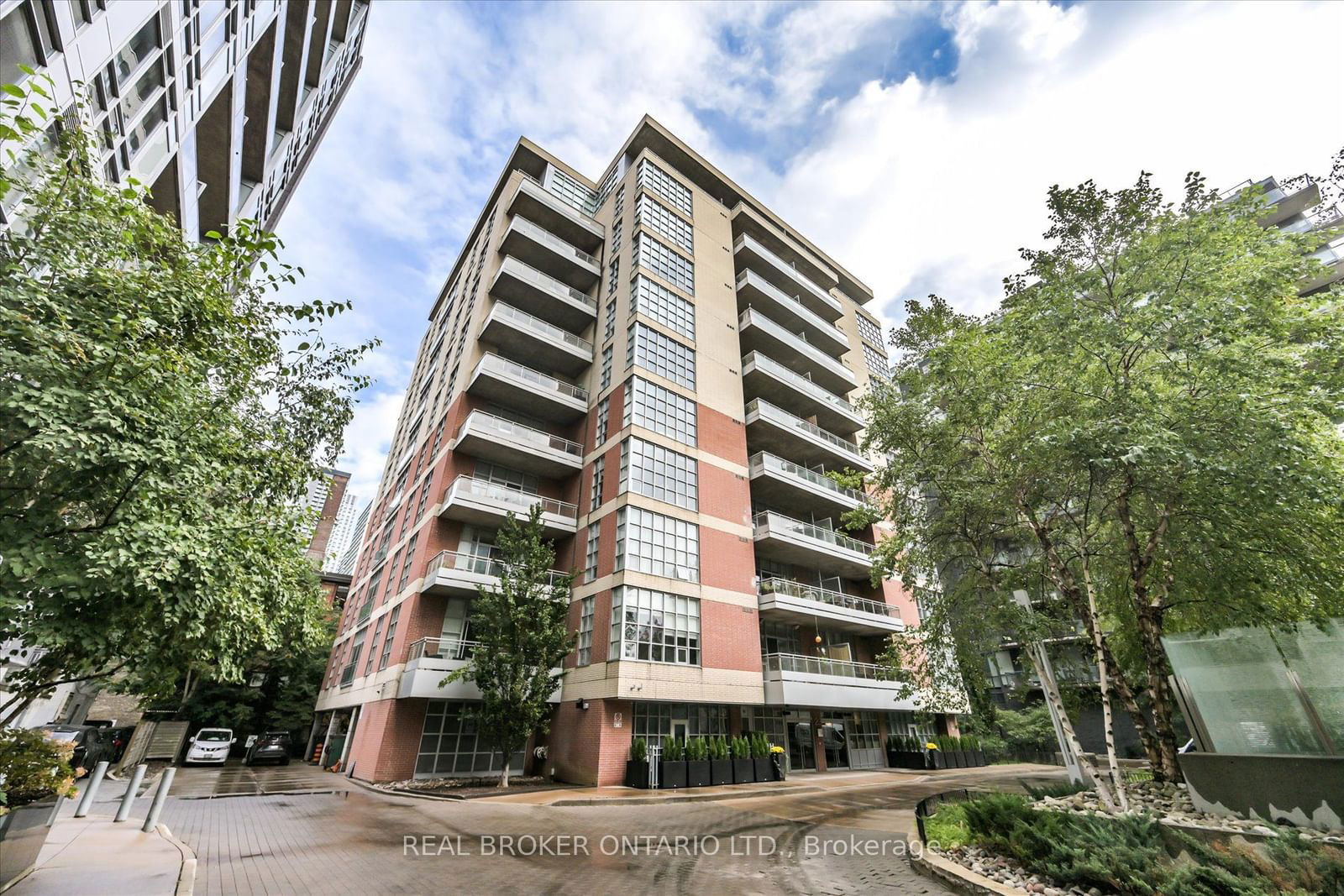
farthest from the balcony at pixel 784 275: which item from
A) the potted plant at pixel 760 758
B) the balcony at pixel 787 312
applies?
the potted plant at pixel 760 758

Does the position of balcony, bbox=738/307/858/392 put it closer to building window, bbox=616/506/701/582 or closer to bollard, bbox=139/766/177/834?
building window, bbox=616/506/701/582

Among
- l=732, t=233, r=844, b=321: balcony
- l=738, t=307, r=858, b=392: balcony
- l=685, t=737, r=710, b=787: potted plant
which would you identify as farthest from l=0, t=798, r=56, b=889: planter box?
l=732, t=233, r=844, b=321: balcony

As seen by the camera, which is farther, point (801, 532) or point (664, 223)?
point (664, 223)

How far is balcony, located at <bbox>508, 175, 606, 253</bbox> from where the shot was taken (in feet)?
96.2

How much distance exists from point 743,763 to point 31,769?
1737 cm

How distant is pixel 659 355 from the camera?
25.5 meters

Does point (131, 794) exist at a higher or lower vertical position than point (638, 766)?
lower

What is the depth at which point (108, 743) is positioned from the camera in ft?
88.1

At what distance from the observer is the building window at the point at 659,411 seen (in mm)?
23391

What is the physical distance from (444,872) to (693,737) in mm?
14153

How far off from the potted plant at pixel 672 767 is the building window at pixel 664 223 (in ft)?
78.1

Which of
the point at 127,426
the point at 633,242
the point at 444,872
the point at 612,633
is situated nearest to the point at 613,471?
the point at 612,633

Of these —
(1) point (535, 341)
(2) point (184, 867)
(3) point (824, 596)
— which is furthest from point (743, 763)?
(1) point (535, 341)

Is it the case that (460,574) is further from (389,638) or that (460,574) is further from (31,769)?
(31,769)
